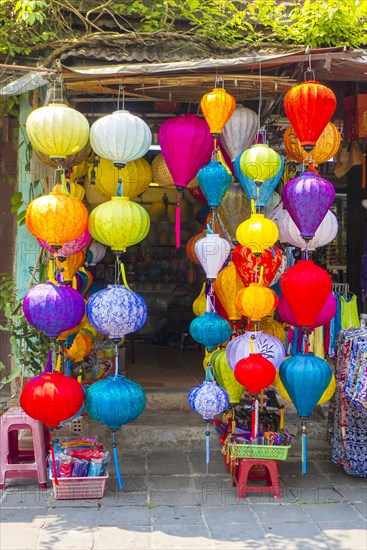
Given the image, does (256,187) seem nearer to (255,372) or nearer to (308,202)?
(308,202)

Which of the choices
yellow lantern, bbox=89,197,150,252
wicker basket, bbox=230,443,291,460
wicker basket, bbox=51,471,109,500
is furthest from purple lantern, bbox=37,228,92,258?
wicker basket, bbox=230,443,291,460

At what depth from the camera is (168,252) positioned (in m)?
11.7

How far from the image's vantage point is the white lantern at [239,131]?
17.7 feet

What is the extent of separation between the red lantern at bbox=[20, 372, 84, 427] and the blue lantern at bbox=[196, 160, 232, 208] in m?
1.85

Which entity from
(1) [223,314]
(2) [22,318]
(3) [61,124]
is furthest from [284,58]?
(2) [22,318]

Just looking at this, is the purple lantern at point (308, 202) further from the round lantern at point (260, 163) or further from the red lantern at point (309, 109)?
the red lantern at point (309, 109)

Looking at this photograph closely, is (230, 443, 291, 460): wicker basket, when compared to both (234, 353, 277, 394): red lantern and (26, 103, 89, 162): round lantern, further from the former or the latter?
(26, 103, 89, 162): round lantern

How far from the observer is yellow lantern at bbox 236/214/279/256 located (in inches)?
189

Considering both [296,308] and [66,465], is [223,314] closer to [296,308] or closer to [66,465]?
[296,308]

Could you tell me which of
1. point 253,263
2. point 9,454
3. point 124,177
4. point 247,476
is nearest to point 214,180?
point 253,263

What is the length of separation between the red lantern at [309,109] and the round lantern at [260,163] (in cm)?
26

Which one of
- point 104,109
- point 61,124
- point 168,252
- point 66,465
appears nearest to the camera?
point 61,124

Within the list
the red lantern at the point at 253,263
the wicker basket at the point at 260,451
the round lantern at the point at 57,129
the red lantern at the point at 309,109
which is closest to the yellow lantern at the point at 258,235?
the red lantern at the point at 253,263

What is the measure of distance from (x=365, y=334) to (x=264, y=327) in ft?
2.80
